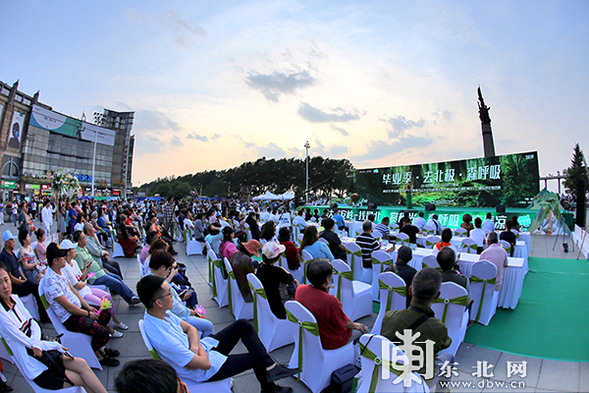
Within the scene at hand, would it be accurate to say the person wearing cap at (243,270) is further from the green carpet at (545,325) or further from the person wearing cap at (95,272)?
the green carpet at (545,325)

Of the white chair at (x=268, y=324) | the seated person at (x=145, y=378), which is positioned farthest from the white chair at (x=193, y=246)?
the seated person at (x=145, y=378)

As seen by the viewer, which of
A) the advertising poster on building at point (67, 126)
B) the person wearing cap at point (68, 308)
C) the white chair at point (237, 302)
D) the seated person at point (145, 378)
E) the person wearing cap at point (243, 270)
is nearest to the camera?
the seated person at point (145, 378)

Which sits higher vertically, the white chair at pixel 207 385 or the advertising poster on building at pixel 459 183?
the advertising poster on building at pixel 459 183

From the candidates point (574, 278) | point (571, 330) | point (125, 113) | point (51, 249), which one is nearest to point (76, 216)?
point (51, 249)

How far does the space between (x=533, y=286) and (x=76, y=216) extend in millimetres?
13231

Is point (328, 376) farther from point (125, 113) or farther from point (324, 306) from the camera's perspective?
point (125, 113)

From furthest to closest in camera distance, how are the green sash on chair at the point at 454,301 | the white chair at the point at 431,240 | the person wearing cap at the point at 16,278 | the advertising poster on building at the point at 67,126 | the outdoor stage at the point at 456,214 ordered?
the advertising poster on building at the point at 67,126 → the outdoor stage at the point at 456,214 → the white chair at the point at 431,240 → the person wearing cap at the point at 16,278 → the green sash on chair at the point at 454,301

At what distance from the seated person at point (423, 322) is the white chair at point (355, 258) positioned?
3088mm

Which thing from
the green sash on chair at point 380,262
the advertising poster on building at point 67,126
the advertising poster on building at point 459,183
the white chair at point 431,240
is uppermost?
the advertising poster on building at point 67,126

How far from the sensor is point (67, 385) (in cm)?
196

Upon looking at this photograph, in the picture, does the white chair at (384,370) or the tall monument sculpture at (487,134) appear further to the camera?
the tall monument sculpture at (487,134)

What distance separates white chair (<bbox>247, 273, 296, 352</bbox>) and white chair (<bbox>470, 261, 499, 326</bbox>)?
2.56m

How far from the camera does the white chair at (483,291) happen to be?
3.89 meters

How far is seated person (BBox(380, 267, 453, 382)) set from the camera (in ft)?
6.39
